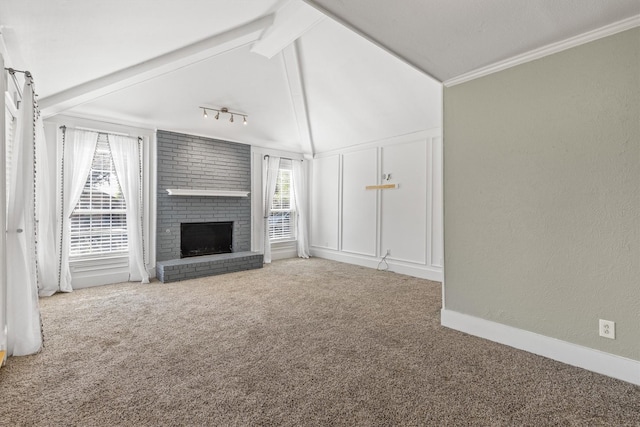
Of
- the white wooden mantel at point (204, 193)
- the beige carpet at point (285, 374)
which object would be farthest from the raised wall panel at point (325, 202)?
the beige carpet at point (285, 374)

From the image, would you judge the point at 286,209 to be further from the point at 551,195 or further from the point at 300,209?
the point at 551,195

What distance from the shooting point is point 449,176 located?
2971 mm

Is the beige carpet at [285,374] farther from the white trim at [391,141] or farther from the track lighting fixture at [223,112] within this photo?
the track lighting fixture at [223,112]

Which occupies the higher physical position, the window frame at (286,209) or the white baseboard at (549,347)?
the window frame at (286,209)

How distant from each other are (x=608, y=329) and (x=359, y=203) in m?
4.23

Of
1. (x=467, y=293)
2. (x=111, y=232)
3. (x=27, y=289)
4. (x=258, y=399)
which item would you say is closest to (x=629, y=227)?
(x=467, y=293)

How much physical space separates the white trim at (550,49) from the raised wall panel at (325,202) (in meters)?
3.75

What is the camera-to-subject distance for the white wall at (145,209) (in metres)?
4.21

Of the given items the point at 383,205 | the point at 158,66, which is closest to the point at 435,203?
the point at 383,205

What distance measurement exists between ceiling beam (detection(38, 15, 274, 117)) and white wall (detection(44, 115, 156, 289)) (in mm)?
410

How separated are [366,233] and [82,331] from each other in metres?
4.47

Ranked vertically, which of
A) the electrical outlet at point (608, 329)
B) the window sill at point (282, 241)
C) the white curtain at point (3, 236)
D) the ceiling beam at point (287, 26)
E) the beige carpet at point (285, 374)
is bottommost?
the beige carpet at point (285, 374)

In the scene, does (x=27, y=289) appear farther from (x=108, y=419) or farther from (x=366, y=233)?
(x=366, y=233)

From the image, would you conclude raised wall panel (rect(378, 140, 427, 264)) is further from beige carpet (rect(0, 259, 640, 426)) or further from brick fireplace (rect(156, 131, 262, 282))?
brick fireplace (rect(156, 131, 262, 282))
